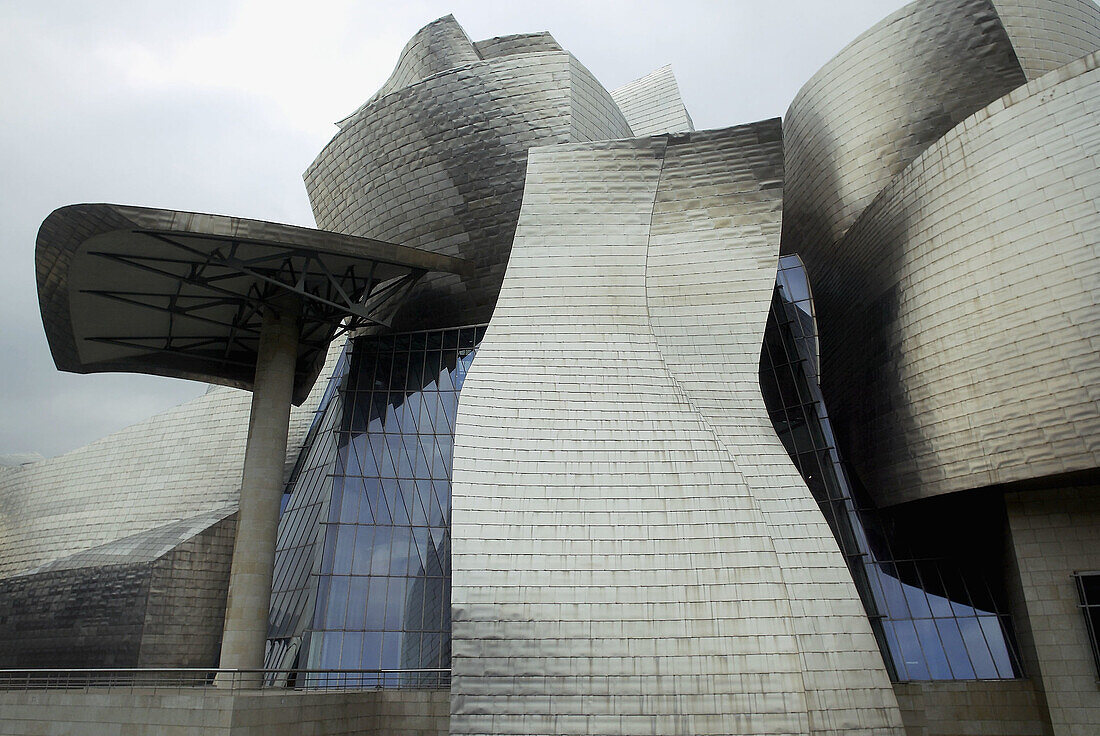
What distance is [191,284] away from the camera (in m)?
19.8

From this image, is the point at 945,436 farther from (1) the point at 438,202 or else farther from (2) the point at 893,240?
(1) the point at 438,202

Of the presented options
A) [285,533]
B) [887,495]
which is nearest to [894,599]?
[887,495]

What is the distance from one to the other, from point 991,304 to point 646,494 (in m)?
8.41

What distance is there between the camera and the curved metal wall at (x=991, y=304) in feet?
48.6

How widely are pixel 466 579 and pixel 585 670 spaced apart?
2394mm

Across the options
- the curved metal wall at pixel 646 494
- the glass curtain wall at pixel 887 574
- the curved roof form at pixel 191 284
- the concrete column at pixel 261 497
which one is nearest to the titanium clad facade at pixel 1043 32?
the curved metal wall at pixel 646 494

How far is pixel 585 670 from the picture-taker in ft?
40.2

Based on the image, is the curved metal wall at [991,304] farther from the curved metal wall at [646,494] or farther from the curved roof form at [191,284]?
the curved roof form at [191,284]

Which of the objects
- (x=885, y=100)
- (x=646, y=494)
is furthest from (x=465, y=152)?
(x=646, y=494)

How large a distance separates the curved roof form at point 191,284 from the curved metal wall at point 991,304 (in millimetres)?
11270

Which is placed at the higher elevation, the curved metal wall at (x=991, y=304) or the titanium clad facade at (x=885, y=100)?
the titanium clad facade at (x=885, y=100)

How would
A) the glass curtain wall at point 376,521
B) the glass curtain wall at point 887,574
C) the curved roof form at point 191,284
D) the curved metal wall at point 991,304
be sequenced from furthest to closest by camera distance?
1. the glass curtain wall at point 376,521
2. the curved roof form at point 191,284
3. the glass curtain wall at point 887,574
4. the curved metal wall at point 991,304

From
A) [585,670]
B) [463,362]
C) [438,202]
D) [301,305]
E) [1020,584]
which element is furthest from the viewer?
[438,202]

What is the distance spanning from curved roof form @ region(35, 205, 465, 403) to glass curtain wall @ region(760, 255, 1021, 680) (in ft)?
30.7
